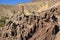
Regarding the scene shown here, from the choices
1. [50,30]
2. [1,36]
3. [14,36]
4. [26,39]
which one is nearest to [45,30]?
[50,30]

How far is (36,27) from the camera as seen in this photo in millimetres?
22516

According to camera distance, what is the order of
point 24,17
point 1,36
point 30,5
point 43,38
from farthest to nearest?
point 30,5 < point 1,36 < point 24,17 < point 43,38

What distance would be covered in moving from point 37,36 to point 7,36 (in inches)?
169

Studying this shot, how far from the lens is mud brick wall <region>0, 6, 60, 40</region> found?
21953mm

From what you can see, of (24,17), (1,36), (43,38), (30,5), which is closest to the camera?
(43,38)

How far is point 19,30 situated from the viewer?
23.2 m

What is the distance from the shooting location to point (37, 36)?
2194cm

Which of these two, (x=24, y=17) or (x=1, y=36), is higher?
(x=24, y=17)

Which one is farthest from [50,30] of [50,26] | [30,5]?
[30,5]

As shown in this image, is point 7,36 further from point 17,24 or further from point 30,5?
point 30,5

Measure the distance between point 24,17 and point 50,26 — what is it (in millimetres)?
3200

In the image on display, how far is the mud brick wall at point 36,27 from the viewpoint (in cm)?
2195

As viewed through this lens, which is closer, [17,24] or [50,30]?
[50,30]

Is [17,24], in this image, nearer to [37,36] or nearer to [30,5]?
[37,36]
